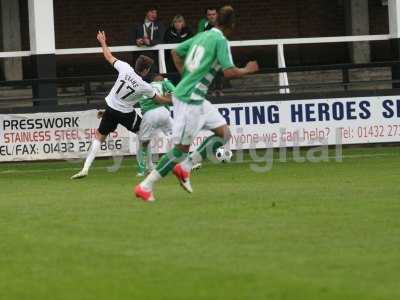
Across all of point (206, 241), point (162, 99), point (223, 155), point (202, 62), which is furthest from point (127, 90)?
point (206, 241)

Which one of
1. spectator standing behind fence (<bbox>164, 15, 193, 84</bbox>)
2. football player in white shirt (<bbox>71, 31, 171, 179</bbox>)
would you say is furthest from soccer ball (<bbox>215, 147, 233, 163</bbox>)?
spectator standing behind fence (<bbox>164, 15, 193, 84</bbox>)

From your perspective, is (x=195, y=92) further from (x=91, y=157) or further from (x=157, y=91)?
(x=157, y=91)

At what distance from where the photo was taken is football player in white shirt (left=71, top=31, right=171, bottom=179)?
65.1 ft

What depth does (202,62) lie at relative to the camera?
47.4ft

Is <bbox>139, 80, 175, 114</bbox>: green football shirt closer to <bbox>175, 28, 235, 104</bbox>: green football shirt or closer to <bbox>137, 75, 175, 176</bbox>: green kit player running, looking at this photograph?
<bbox>137, 75, 175, 176</bbox>: green kit player running

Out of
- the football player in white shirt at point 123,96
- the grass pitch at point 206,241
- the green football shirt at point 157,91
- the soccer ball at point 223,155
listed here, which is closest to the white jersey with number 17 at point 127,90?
the football player in white shirt at point 123,96

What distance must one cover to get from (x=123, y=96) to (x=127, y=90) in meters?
0.18

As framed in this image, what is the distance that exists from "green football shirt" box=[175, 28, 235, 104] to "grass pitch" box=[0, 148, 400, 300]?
1202 mm

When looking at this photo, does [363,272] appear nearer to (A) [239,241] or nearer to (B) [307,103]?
(A) [239,241]

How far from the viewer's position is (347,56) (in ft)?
100

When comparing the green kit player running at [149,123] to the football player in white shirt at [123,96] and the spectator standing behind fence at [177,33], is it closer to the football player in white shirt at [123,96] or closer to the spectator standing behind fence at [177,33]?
the football player in white shirt at [123,96]

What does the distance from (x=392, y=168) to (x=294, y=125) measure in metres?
4.59

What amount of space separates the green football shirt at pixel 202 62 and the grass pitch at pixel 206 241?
3.94ft

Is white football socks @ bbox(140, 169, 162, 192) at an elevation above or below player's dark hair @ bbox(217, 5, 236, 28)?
below
